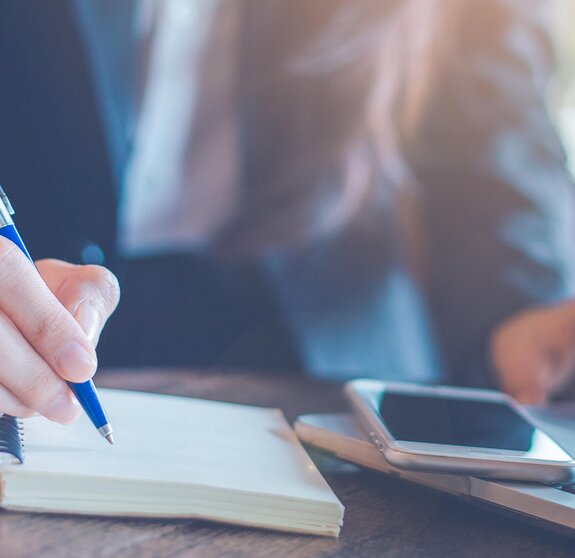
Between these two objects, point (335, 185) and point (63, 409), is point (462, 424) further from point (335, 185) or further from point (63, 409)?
point (335, 185)

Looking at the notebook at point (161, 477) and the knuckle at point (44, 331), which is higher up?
the knuckle at point (44, 331)

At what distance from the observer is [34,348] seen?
1.19 feet

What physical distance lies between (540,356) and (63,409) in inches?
23.3

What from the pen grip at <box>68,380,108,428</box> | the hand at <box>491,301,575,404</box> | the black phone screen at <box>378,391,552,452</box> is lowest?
the hand at <box>491,301,575,404</box>

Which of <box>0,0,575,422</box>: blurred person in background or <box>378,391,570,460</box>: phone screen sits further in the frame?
<box>0,0,575,422</box>: blurred person in background

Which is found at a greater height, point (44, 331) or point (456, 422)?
point (44, 331)

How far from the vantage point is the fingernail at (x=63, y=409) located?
36 centimetres

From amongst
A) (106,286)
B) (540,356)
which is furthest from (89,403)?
(540,356)

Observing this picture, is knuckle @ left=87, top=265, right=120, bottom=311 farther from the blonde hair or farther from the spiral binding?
the blonde hair

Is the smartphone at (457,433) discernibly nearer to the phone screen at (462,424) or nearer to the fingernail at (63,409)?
the phone screen at (462,424)

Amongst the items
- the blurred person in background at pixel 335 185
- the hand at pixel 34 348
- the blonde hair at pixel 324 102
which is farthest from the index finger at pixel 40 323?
the blonde hair at pixel 324 102

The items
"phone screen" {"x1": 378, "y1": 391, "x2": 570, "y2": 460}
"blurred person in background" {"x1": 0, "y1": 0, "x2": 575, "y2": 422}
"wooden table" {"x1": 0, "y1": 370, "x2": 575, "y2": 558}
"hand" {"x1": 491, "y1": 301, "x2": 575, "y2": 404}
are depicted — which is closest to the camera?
"wooden table" {"x1": 0, "y1": 370, "x2": 575, "y2": 558}

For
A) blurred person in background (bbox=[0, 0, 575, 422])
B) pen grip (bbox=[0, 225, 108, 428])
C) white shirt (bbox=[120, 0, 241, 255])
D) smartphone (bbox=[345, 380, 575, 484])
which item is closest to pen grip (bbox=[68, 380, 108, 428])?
pen grip (bbox=[0, 225, 108, 428])

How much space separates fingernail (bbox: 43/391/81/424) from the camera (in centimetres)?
36
